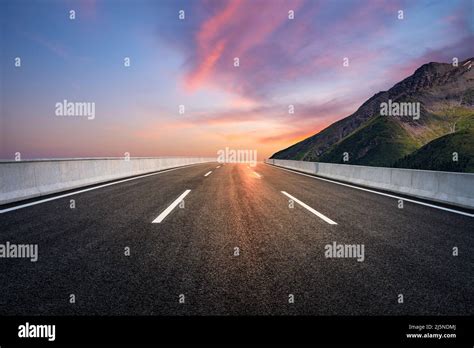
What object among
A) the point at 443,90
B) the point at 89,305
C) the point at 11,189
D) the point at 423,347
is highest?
the point at 443,90

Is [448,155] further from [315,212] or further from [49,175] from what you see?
[49,175]

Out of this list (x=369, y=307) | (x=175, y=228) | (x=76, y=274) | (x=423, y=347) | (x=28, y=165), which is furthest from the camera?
→ (x=28, y=165)

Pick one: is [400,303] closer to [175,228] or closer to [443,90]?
[175,228]

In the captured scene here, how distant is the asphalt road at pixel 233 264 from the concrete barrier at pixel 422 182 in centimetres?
169

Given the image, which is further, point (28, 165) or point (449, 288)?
point (28, 165)

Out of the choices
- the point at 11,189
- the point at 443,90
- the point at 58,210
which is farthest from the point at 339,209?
the point at 443,90

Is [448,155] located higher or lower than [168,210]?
higher

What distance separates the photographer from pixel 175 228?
6004 mm

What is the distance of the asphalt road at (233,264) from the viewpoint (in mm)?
3094

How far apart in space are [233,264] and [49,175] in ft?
30.2

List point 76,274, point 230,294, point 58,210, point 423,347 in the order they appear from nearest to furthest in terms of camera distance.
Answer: point 423,347 → point 230,294 → point 76,274 → point 58,210

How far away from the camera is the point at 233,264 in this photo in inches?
162

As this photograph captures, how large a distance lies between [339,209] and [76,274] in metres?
6.43

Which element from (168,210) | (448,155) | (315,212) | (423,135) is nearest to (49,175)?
→ (168,210)
